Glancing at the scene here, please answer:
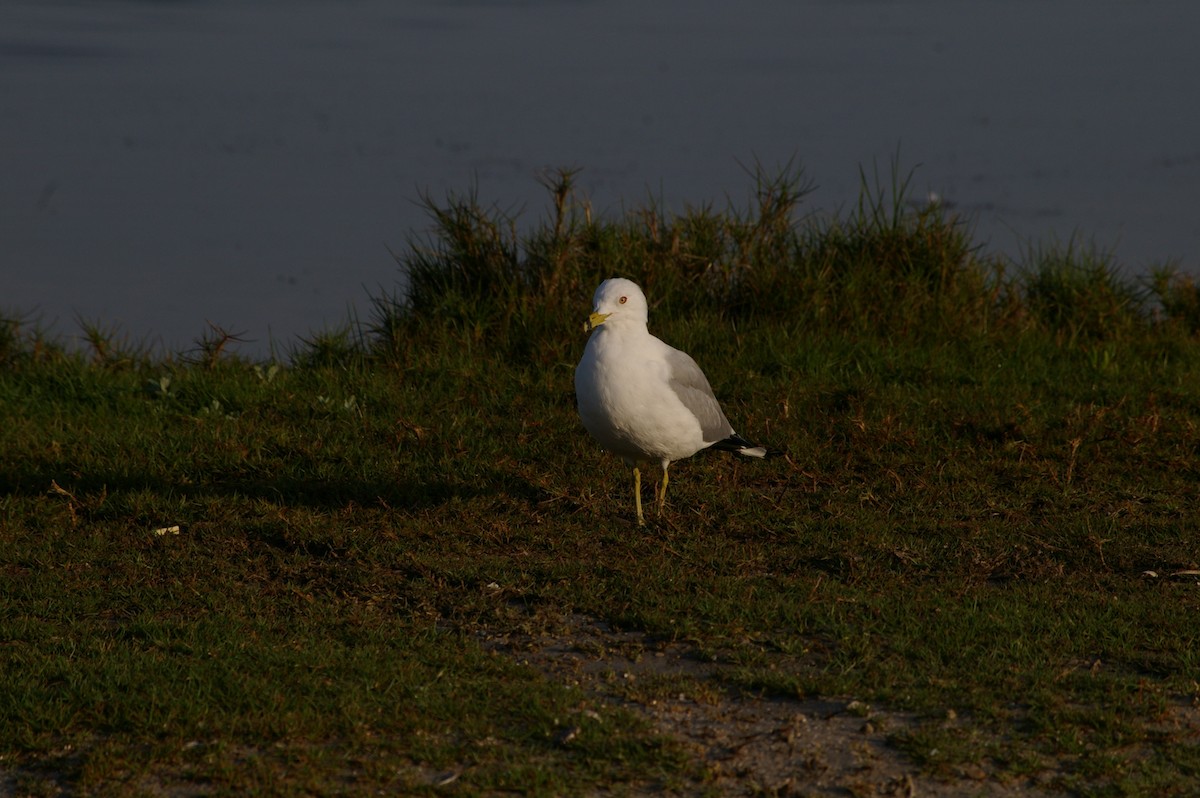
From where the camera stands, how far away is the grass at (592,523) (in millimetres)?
4836

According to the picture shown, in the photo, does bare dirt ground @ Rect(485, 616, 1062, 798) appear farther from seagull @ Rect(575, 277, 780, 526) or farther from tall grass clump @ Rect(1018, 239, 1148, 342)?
tall grass clump @ Rect(1018, 239, 1148, 342)

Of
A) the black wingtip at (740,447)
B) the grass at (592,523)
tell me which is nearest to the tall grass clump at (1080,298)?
the grass at (592,523)

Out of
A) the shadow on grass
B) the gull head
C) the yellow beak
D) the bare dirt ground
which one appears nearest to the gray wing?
the gull head

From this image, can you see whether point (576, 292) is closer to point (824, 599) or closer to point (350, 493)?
point (350, 493)

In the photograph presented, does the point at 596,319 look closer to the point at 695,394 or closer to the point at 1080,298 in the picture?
the point at 695,394

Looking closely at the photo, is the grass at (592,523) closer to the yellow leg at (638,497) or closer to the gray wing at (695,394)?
the yellow leg at (638,497)

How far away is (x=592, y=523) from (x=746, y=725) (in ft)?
8.89

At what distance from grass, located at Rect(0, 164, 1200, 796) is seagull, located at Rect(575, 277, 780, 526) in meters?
0.53

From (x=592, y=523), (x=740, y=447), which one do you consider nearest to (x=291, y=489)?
(x=592, y=523)

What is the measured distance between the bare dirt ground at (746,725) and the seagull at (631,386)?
142cm

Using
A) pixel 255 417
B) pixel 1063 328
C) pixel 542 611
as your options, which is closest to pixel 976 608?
pixel 542 611

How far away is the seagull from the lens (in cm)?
690

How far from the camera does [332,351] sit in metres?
10.5

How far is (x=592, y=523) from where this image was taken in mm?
7500
